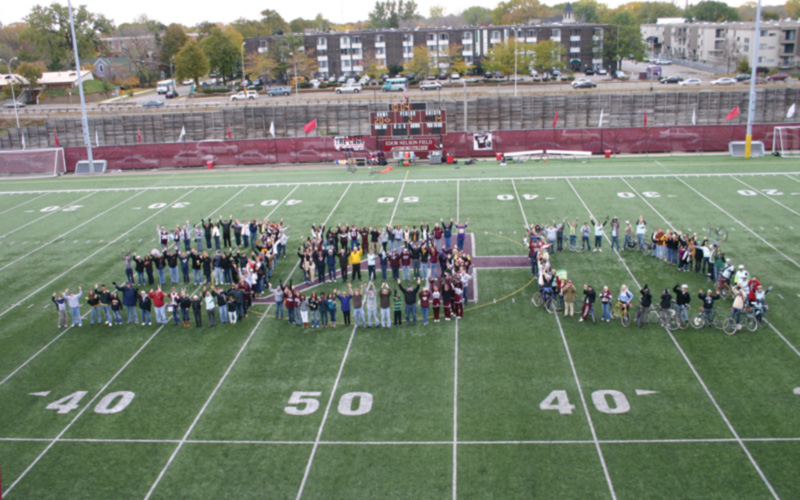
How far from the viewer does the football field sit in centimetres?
1338

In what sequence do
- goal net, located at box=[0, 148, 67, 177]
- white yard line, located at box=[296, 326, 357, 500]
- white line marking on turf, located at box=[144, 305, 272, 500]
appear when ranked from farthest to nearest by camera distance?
goal net, located at box=[0, 148, 67, 177] < white line marking on turf, located at box=[144, 305, 272, 500] < white yard line, located at box=[296, 326, 357, 500]

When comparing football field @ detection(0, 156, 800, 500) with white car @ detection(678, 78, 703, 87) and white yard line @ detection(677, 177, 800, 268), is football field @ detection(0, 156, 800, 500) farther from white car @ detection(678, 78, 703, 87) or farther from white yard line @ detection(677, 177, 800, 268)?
white car @ detection(678, 78, 703, 87)

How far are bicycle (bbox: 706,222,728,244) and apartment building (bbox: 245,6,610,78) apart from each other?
71.8 metres

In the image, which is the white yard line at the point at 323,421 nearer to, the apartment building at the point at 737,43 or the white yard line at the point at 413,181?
the white yard line at the point at 413,181

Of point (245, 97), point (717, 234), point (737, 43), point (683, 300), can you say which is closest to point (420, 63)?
point (245, 97)

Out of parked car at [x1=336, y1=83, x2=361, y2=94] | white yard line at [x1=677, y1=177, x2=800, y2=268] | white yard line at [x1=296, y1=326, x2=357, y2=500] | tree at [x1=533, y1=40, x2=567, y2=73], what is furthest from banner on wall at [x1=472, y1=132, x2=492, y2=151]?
tree at [x1=533, y1=40, x2=567, y2=73]

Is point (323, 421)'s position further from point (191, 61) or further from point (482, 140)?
point (191, 61)

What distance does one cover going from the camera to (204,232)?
1136 inches

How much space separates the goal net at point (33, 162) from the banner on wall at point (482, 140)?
29.4 metres

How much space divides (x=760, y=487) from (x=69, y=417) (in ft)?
49.6

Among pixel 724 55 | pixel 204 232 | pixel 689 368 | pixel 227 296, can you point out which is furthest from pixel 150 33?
pixel 689 368

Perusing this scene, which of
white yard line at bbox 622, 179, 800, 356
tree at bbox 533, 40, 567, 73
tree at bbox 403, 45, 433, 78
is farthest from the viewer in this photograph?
tree at bbox 403, 45, 433, 78

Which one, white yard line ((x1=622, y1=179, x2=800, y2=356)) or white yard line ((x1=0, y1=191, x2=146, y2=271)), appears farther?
white yard line ((x1=0, y1=191, x2=146, y2=271))

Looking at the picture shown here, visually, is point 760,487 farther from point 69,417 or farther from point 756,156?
point 756,156
